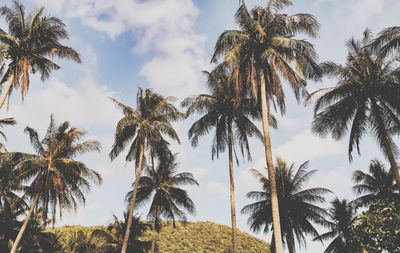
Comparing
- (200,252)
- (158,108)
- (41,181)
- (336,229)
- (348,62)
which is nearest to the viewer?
(348,62)

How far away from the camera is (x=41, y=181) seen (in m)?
27.8

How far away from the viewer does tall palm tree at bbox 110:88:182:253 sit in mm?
29297

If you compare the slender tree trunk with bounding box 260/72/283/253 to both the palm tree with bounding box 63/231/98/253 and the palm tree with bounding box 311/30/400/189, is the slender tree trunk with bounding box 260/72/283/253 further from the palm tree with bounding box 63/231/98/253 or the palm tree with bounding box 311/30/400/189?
the palm tree with bounding box 63/231/98/253

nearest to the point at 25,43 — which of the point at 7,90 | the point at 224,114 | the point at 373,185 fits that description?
the point at 7,90

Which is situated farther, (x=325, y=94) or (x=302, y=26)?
(x=325, y=94)

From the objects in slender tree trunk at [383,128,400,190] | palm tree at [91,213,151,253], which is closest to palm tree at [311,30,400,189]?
slender tree trunk at [383,128,400,190]

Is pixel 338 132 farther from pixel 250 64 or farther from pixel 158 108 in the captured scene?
pixel 158 108

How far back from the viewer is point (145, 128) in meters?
29.3

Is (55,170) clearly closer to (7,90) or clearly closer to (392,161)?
(7,90)

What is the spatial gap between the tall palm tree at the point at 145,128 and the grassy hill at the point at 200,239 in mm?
31965

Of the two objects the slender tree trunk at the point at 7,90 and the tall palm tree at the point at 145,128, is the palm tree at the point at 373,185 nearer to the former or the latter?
the tall palm tree at the point at 145,128

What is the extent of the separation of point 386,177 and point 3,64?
3276cm

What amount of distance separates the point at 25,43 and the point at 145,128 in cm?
1038

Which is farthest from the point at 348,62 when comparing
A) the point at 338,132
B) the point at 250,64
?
the point at 250,64
